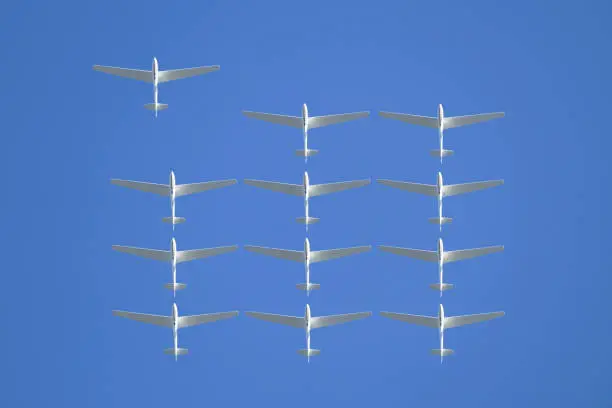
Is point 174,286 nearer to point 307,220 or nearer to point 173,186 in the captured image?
point 173,186

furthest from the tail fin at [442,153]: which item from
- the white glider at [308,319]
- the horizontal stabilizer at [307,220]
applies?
the white glider at [308,319]

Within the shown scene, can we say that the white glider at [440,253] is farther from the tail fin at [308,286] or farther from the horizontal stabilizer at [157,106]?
the horizontal stabilizer at [157,106]

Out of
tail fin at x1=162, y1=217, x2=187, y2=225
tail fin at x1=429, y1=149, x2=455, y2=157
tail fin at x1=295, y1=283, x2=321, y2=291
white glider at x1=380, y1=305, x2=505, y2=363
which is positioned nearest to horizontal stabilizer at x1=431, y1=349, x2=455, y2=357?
white glider at x1=380, y1=305, x2=505, y2=363

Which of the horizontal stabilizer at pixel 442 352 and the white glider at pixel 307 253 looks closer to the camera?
the horizontal stabilizer at pixel 442 352

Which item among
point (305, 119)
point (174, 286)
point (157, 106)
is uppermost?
point (157, 106)

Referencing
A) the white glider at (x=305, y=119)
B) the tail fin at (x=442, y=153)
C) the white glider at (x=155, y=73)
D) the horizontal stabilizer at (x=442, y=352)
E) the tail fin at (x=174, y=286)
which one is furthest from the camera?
the white glider at (x=155, y=73)

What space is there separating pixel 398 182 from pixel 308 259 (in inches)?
205

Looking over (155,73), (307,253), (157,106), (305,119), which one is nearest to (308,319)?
(307,253)

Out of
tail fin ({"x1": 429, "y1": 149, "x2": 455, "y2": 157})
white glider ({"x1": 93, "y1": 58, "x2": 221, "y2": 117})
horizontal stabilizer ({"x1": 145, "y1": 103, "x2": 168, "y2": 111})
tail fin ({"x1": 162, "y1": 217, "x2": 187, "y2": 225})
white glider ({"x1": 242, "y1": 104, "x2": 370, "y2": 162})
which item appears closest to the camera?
tail fin ({"x1": 162, "y1": 217, "x2": 187, "y2": 225})

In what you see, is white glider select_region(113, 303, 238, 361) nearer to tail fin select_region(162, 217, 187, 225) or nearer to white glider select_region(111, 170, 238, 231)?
tail fin select_region(162, 217, 187, 225)

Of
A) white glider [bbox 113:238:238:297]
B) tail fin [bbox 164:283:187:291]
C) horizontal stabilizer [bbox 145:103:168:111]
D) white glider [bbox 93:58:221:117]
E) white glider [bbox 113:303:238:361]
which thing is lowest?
white glider [bbox 113:303:238:361]

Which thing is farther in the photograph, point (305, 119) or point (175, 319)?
point (305, 119)

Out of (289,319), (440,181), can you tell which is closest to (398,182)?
(440,181)

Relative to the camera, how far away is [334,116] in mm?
69312
